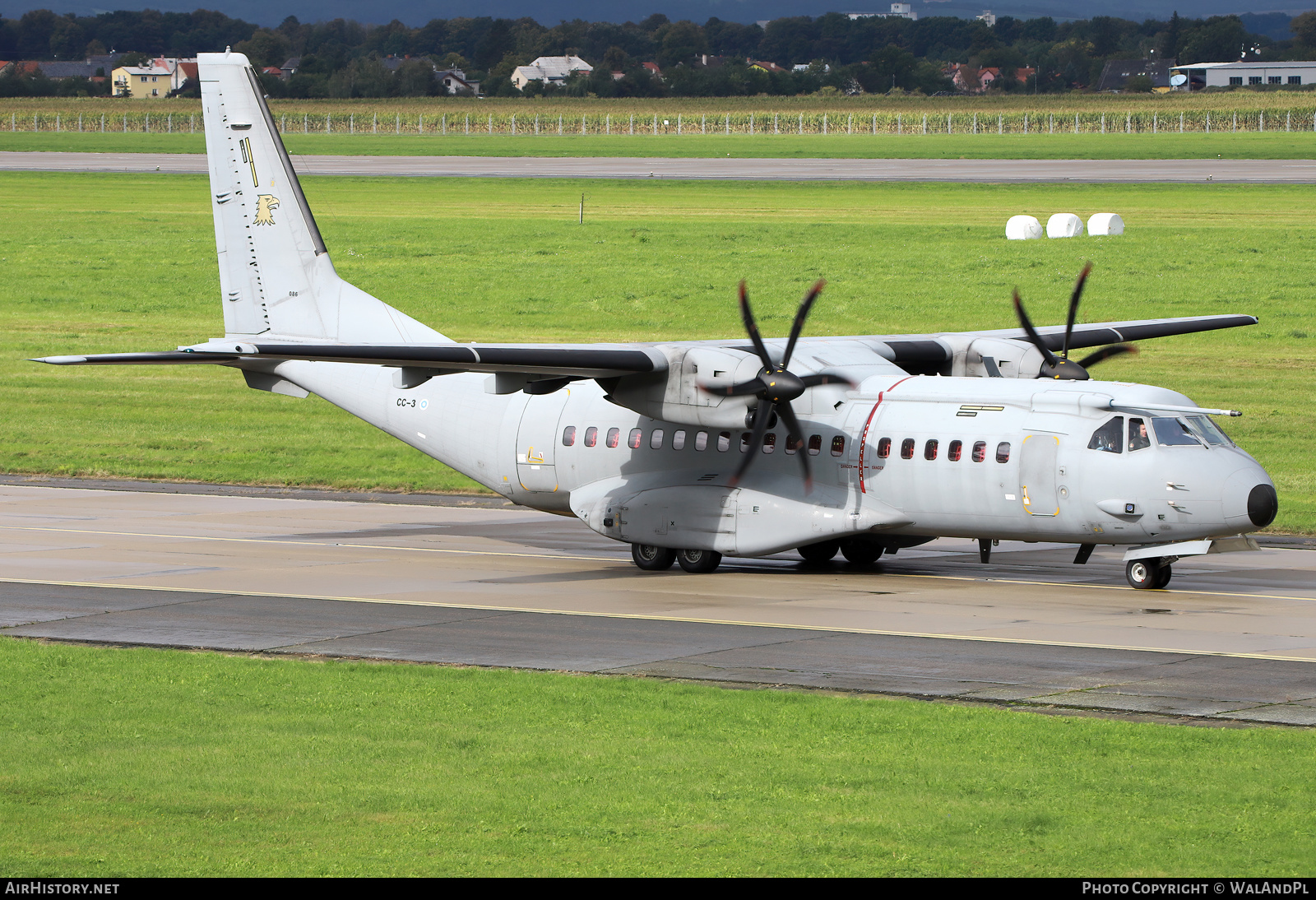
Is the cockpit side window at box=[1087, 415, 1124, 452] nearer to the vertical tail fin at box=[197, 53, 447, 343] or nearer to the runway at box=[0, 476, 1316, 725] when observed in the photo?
the runway at box=[0, 476, 1316, 725]

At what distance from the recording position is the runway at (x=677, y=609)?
19344 millimetres

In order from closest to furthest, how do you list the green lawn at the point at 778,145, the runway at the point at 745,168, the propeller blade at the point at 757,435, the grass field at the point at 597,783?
the grass field at the point at 597,783 → the propeller blade at the point at 757,435 → the runway at the point at 745,168 → the green lawn at the point at 778,145

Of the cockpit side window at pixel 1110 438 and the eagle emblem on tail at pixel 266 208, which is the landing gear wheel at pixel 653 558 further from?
the eagle emblem on tail at pixel 266 208

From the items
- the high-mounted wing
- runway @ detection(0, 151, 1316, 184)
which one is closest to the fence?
runway @ detection(0, 151, 1316, 184)

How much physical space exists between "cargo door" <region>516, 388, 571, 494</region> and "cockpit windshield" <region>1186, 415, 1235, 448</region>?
34.7ft

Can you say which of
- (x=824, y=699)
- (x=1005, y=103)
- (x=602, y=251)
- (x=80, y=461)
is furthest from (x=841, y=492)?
(x=1005, y=103)

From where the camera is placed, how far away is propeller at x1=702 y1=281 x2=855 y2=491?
1013 inches

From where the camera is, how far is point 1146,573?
2523 cm

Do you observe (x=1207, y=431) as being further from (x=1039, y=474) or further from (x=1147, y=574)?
(x=1039, y=474)

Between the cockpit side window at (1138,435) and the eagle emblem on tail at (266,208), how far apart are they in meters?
16.6

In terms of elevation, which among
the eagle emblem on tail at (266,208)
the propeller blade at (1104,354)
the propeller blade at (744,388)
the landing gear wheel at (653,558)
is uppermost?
the eagle emblem on tail at (266,208)

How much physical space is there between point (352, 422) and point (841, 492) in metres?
23.2

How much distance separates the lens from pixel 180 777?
47.1ft

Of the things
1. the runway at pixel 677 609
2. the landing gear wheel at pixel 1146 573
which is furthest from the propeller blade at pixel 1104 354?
the landing gear wheel at pixel 1146 573
